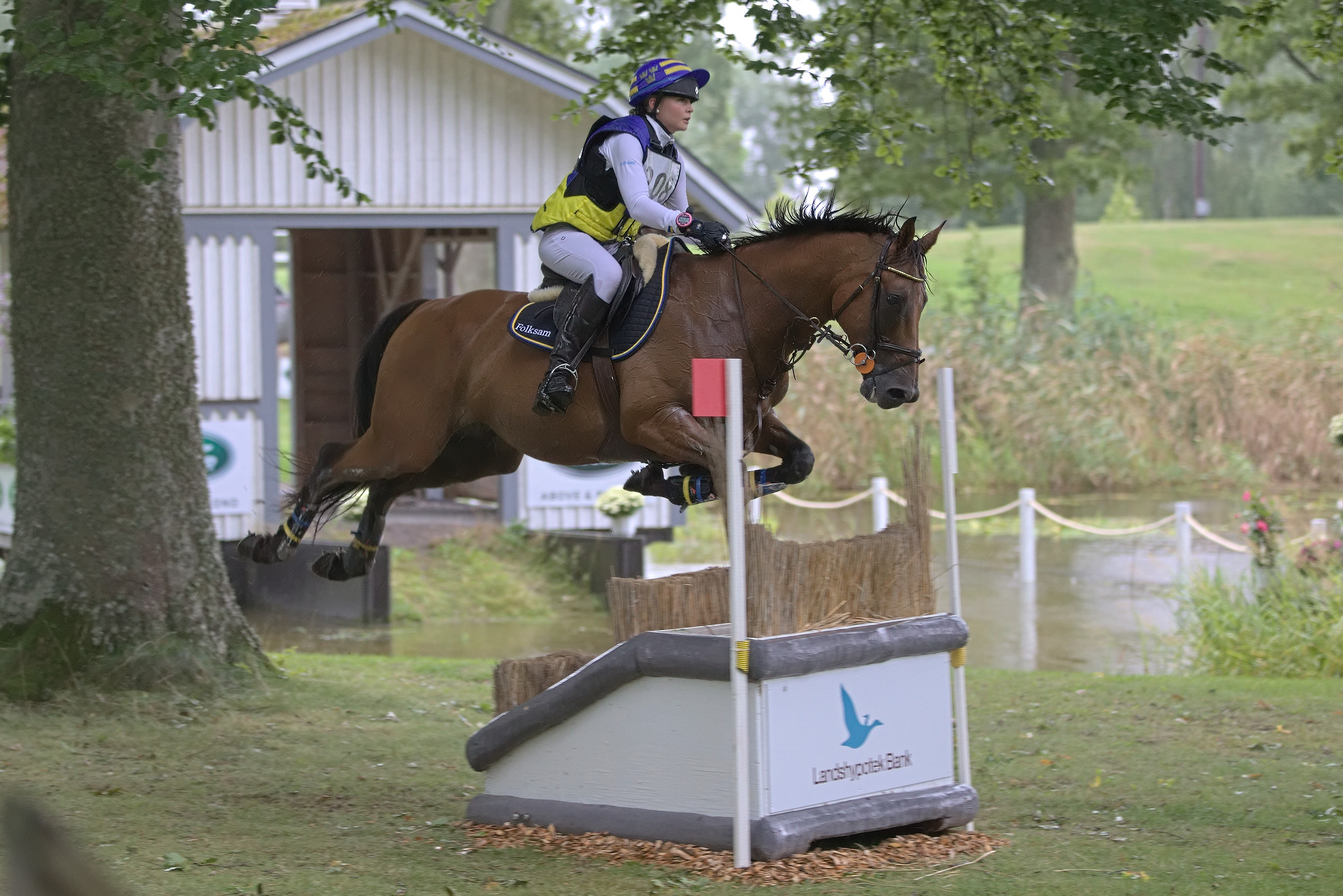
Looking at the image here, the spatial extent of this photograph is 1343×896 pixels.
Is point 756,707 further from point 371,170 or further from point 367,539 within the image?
point 371,170

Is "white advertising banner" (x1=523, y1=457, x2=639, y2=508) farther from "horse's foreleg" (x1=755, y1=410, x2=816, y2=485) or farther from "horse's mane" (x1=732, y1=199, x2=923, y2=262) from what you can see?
"horse's mane" (x1=732, y1=199, x2=923, y2=262)

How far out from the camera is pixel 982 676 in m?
9.07

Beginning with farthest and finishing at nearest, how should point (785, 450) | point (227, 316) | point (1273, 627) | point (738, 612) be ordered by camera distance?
point (227, 316), point (1273, 627), point (785, 450), point (738, 612)

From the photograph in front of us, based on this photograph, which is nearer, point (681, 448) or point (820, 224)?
point (681, 448)

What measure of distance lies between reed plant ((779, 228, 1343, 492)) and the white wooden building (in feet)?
18.5

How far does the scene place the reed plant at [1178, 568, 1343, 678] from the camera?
9031 mm

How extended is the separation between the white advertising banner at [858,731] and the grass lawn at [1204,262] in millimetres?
28176

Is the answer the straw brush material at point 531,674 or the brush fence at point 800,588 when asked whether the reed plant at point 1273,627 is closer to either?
the brush fence at point 800,588

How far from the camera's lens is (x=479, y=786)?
6223 millimetres

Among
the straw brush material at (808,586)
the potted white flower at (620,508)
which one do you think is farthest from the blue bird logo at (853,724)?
the potted white flower at (620,508)

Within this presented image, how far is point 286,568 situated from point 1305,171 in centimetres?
1771

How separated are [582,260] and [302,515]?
1.91 meters

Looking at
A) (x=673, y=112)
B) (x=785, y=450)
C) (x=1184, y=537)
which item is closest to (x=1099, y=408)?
(x=1184, y=537)

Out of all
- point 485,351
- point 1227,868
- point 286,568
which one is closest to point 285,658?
point 286,568
